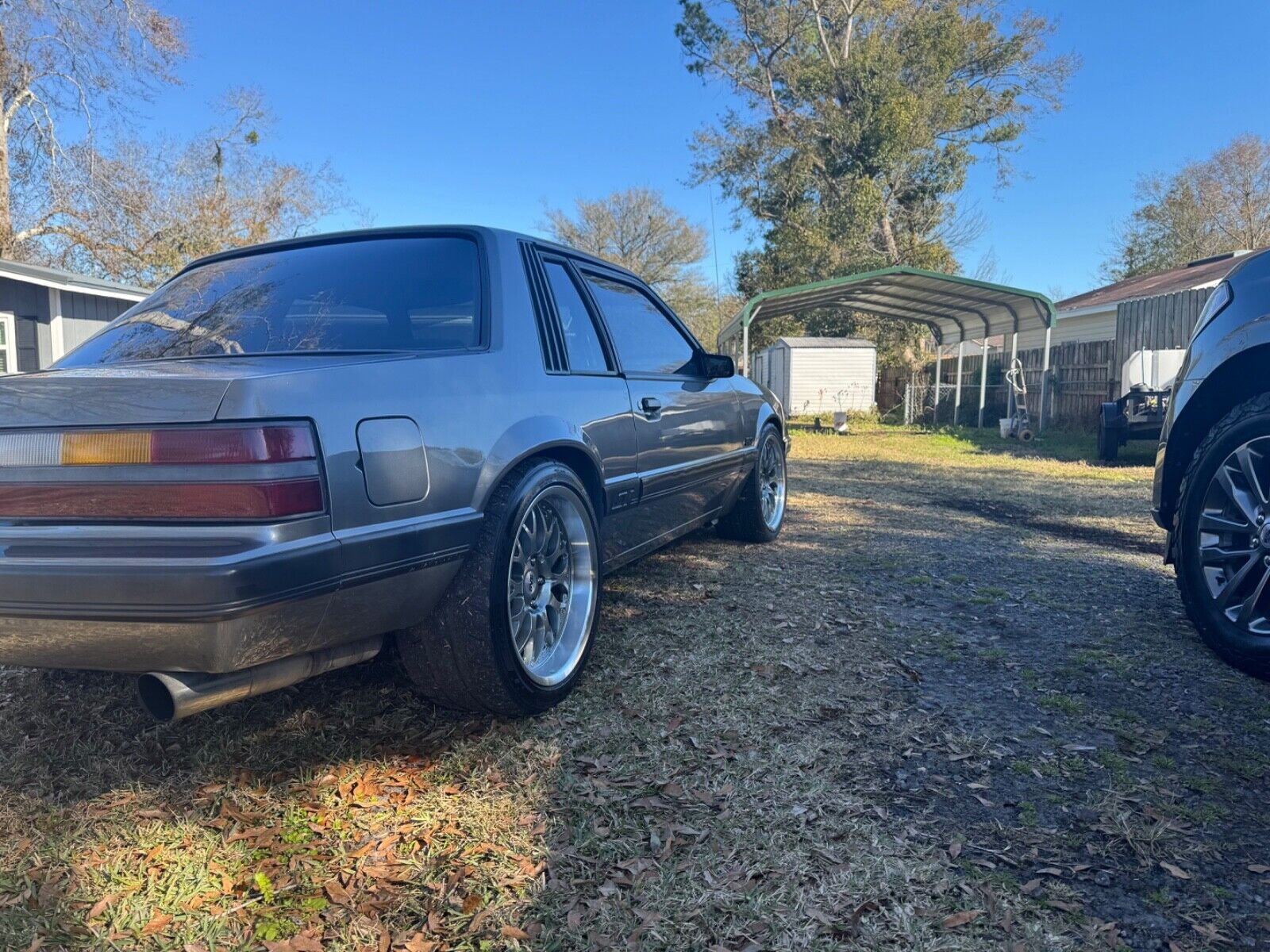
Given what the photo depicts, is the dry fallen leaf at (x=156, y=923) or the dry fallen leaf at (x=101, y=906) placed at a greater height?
the dry fallen leaf at (x=101, y=906)

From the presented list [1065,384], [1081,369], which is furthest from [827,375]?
[1081,369]

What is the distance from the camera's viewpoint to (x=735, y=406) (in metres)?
4.81

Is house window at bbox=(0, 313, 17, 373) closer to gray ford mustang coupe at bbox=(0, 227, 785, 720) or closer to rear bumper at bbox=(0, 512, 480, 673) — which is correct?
gray ford mustang coupe at bbox=(0, 227, 785, 720)

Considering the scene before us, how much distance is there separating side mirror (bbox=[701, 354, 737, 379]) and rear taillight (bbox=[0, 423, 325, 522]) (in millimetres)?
2848

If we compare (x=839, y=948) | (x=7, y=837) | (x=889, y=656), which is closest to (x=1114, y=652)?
(x=889, y=656)

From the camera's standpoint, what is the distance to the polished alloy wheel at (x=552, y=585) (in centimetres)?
271

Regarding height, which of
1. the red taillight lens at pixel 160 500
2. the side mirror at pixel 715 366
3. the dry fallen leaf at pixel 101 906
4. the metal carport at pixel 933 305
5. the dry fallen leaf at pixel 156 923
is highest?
the metal carport at pixel 933 305

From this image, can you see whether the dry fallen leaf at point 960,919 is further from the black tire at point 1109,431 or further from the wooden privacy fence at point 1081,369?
the wooden privacy fence at point 1081,369

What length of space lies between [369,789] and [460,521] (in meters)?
0.83

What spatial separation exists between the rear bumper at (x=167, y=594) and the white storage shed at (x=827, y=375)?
21.4m

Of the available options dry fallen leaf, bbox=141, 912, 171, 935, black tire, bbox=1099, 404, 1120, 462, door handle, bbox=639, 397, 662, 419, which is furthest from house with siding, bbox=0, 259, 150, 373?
black tire, bbox=1099, 404, 1120, 462

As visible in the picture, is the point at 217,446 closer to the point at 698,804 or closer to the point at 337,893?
the point at 337,893

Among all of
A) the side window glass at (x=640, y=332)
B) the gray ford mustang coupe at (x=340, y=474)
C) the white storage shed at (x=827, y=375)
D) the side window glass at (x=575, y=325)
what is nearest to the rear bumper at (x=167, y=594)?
the gray ford mustang coupe at (x=340, y=474)

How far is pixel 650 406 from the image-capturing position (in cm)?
361
